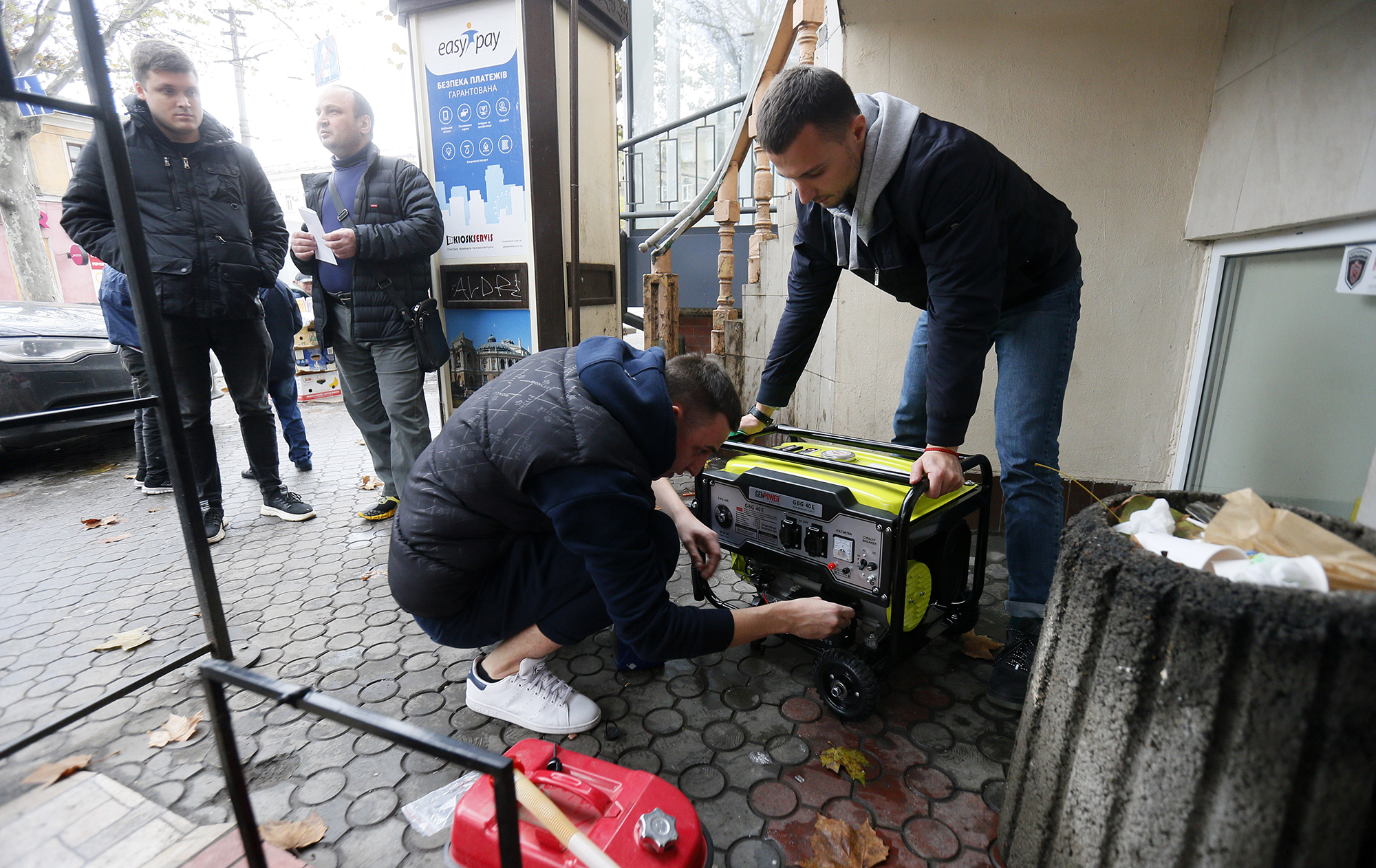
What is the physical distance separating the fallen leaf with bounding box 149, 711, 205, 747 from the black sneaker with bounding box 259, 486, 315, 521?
1893 millimetres

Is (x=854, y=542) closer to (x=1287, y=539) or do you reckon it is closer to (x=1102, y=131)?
(x=1287, y=539)

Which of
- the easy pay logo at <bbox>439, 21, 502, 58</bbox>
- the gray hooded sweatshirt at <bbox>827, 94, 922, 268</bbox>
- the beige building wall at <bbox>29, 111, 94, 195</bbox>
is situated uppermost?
the beige building wall at <bbox>29, 111, 94, 195</bbox>

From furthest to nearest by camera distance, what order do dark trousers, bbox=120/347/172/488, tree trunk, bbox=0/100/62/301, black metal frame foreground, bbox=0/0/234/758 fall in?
tree trunk, bbox=0/100/62/301, dark trousers, bbox=120/347/172/488, black metal frame foreground, bbox=0/0/234/758

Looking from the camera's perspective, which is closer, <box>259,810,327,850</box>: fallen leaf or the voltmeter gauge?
<box>259,810,327,850</box>: fallen leaf

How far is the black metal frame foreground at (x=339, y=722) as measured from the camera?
871mm

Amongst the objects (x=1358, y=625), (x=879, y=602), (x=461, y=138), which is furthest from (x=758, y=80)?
(x=1358, y=625)

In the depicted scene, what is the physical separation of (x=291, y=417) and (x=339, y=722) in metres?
4.68

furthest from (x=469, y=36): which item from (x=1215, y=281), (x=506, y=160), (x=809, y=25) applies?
(x=1215, y=281)

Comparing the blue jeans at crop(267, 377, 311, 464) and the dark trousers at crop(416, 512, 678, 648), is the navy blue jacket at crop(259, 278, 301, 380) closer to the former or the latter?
the blue jeans at crop(267, 377, 311, 464)

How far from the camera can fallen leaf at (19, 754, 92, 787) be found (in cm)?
174

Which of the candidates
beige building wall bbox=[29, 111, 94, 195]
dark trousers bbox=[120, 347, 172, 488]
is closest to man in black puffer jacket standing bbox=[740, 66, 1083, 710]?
dark trousers bbox=[120, 347, 172, 488]

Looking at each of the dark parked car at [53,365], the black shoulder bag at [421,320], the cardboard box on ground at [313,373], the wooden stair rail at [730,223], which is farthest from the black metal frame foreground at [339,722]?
the cardboard box on ground at [313,373]

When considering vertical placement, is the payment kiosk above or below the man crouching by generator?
above

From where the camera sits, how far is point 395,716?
6.73 ft
